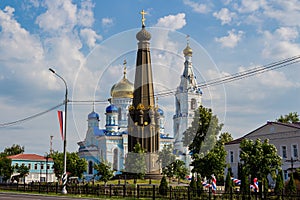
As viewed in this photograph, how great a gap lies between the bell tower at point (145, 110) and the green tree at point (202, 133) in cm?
1592

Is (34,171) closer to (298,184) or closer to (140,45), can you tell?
(140,45)

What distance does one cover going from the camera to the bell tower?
2245 inches

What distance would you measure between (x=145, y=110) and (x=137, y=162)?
7659mm

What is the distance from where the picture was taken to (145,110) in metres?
58.8

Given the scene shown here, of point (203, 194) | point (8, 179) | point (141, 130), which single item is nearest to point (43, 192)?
point (203, 194)

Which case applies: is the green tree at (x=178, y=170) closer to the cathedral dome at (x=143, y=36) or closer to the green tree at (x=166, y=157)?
the green tree at (x=166, y=157)

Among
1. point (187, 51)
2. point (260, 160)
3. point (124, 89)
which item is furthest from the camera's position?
Result: point (124, 89)

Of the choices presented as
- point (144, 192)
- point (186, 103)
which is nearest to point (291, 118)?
point (186, 103)

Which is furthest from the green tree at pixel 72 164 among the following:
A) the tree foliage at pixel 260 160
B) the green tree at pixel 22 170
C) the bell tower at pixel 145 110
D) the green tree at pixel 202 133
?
the tree foliage at pixel 260 160

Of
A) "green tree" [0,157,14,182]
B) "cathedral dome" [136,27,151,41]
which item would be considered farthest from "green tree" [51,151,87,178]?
"cathedral dome" [136,27,151,41]

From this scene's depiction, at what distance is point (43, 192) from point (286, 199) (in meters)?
21.6

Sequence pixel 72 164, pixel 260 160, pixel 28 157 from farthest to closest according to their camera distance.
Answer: pixel 28 157 < pixel 72 164 < pixel 260 160

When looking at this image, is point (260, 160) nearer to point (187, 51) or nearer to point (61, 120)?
point (61, 120)

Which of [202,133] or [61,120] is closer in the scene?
[61,120]
